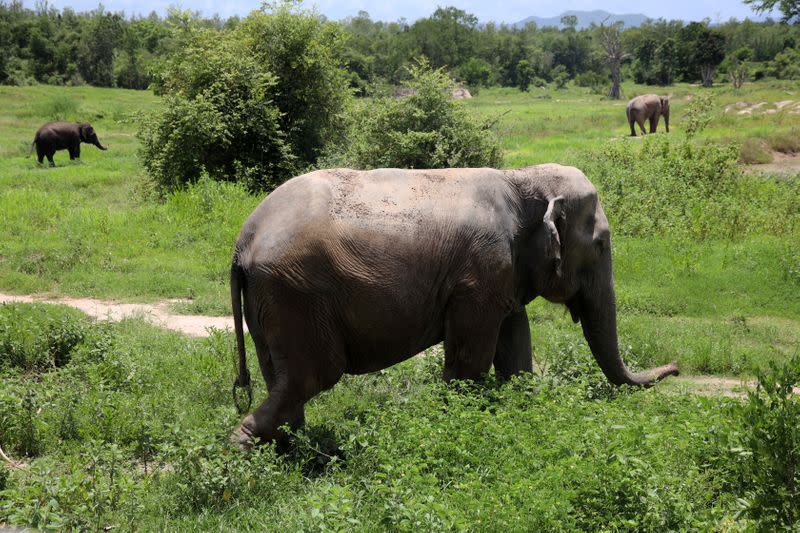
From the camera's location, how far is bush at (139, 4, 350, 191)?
17.2 meters

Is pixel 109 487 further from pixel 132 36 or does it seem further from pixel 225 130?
pixel 132 36

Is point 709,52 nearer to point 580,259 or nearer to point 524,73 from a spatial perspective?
point 524,73

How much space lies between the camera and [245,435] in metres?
6.44

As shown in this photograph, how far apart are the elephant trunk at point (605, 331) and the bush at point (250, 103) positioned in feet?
35.3

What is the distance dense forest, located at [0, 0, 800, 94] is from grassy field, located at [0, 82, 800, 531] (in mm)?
27887

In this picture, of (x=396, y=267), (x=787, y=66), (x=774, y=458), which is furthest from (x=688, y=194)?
(x=787, y=66)

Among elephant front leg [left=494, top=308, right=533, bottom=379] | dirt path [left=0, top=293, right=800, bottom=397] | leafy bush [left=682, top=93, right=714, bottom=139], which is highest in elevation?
leafy bush [left=682, top=93, right=714, bottom=139]

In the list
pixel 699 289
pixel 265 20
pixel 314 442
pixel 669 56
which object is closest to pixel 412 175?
pixel 314 442

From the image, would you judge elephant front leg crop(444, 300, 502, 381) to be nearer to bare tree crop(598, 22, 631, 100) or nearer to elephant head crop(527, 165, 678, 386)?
elephant head crop(527, 165, 678, 386)

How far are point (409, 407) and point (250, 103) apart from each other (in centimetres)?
1210

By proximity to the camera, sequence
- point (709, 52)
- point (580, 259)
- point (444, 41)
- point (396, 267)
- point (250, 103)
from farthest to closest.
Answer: point (444, 41)
point (709, 52)
point (250, 103)
point (580, 259)
point (396, 267)

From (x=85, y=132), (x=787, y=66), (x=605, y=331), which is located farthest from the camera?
(x=787, y=66)

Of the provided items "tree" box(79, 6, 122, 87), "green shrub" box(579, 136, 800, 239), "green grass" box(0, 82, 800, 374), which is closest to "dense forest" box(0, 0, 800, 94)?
"tree" box(79, 6, 122, 87)

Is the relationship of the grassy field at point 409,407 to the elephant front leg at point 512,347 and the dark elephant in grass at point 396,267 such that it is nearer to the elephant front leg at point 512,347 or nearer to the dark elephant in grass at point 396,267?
the elephant front leg at point 512,347
